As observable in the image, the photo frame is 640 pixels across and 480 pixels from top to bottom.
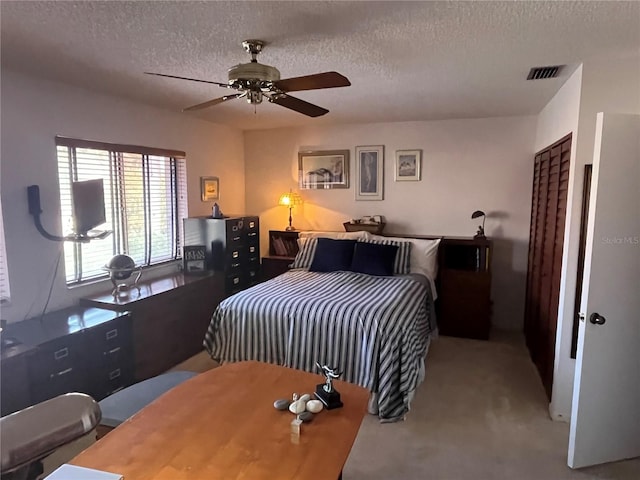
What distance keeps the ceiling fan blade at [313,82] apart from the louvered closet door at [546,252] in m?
1.64

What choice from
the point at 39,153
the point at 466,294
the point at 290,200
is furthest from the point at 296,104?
the point at 466,294

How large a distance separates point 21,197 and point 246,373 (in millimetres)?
2021

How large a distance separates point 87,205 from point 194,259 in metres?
1.23

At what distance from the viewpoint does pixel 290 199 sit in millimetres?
4891

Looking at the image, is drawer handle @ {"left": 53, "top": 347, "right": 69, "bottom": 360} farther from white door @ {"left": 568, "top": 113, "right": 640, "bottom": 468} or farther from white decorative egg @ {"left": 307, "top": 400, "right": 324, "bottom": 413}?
white door @ {"left": 568, "top": 113, "right": 640, "bottom": 468}

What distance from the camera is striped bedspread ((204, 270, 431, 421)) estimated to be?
262cm

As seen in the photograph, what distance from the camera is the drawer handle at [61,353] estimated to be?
8.03 feet

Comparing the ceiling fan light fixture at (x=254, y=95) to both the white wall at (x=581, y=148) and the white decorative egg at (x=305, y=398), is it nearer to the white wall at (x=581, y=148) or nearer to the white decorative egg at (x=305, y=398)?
the white decorative egg at (x=305, y=398)

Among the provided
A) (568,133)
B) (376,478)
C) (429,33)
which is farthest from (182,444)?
(568,133)

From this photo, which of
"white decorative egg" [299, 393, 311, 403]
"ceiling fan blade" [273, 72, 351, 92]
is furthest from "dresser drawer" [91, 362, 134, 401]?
"ceiling fan blade" [273, 72, 351, 92]

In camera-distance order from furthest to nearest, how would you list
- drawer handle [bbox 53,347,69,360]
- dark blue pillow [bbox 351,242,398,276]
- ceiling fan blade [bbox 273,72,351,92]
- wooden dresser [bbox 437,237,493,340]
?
wooden dresser [bbox 437,237,493,340]
dark blue pillow [bbox 351,242,398,276]
drawer handle [bbox 53,347,69,360]
ceiling fan blade [bbox 273,72,351,92]

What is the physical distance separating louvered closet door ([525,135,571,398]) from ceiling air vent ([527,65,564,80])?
1.37 ft

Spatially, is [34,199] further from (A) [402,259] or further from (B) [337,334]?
(A) [402,259]

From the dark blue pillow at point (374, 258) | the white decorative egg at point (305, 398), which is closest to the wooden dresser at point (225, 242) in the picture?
the dark blue pillow at point (374, 258)
